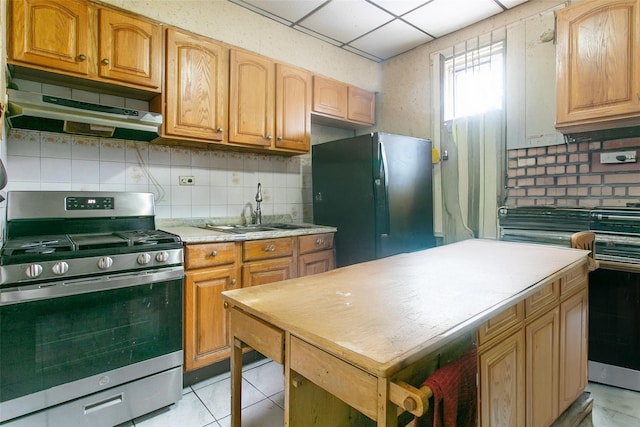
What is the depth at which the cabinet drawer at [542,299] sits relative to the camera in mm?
1313

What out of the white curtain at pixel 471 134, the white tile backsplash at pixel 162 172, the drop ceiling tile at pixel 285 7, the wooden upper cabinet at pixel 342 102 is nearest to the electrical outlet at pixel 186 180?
the white tile backsplash at pixel 162 172

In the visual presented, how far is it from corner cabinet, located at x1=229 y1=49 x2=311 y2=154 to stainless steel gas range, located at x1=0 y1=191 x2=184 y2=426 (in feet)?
3.69

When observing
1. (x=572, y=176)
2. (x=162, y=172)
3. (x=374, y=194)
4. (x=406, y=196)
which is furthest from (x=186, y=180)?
(x=572, y=176)

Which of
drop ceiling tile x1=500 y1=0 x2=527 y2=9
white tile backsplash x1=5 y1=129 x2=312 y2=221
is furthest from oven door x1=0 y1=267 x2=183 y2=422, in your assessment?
drop ceiling tile x1=500 y1=0 x2=527 y2=9

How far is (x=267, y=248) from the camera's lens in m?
2.42

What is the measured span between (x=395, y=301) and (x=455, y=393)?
30 centimetres

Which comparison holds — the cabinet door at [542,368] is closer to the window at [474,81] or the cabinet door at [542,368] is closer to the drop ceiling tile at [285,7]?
the window at [474,81]

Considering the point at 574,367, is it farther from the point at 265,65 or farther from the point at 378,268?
the point at 265,65

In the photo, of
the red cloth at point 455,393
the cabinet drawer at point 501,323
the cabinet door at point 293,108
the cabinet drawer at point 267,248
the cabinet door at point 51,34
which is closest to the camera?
the red cloth at point 455,393

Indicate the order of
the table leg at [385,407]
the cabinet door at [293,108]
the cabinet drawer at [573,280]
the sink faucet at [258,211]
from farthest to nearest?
the sink faucet at [258,211] < the cabinet door at [293,108] < the cabinet drawer at [573,280] < the table leg at [385,407]

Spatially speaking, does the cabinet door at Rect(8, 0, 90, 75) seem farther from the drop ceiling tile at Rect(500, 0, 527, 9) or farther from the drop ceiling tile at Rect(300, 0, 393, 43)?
the drop ceiling tile at Rect(500, 0, 527, 9)

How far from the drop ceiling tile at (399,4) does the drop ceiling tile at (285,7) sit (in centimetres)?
47

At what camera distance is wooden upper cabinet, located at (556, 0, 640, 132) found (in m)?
1.98

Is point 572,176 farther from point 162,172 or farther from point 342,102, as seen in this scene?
point 162,172
